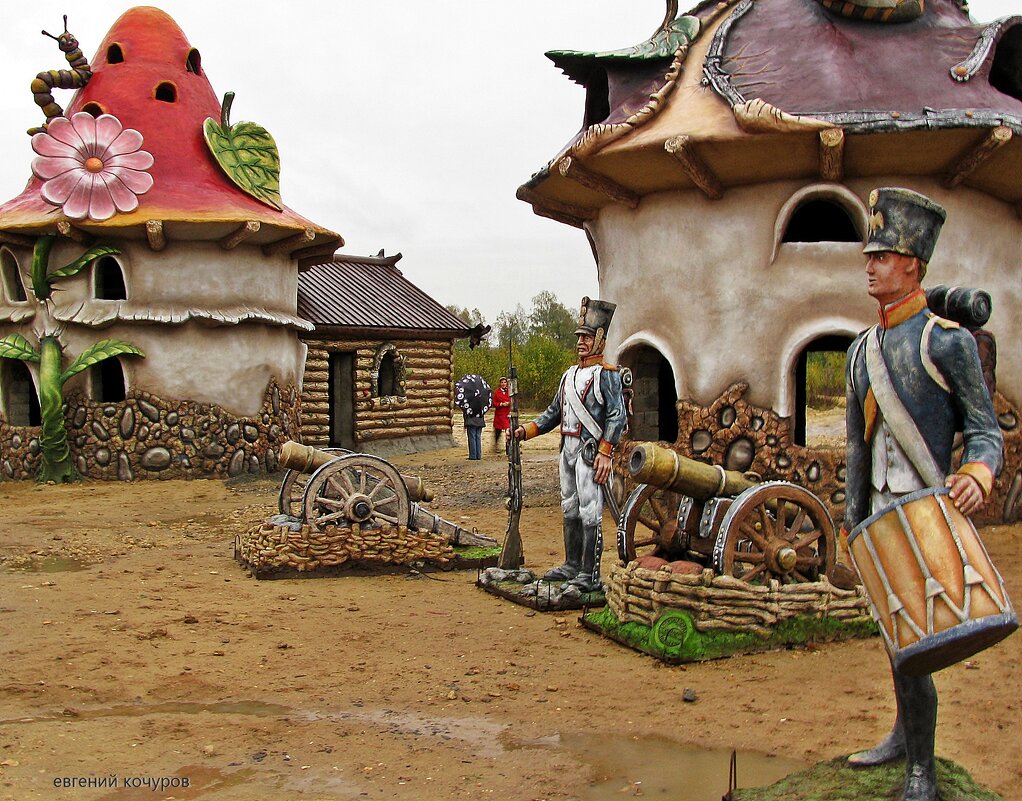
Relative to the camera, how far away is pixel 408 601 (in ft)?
25.3

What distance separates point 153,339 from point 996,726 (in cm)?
1360

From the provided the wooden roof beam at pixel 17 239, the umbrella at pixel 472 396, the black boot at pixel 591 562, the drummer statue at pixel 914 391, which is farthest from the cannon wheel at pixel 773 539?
the wooden roof beam at pixel 17 239

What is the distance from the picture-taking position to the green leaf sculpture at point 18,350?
15508 millimetres

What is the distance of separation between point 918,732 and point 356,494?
5911 millimetres

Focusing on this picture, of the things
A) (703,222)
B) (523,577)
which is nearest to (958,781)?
(523,577)

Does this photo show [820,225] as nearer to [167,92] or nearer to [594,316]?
[594,316]

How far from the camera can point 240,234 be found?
50.7 feet

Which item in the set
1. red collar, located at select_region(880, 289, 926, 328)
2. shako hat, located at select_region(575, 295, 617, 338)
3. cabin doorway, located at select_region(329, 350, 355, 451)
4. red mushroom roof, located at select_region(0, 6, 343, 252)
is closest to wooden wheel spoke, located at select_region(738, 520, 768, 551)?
shako hat, located at select_region(575, 295, 617, 338)

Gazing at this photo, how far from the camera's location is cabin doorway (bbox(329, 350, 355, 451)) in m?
20.3

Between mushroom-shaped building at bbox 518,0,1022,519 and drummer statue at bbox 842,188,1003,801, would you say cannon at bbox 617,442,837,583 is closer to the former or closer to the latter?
drummer statue at bbox 842,188,1003,801

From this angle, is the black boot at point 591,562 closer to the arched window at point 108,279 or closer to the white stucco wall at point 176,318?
the white stucco wall at point 176,318

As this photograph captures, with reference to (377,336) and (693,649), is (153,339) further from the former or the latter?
(693,649)

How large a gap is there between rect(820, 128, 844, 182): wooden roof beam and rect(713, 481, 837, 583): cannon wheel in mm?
4285

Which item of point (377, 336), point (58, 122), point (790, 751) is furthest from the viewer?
point (377, 336)
